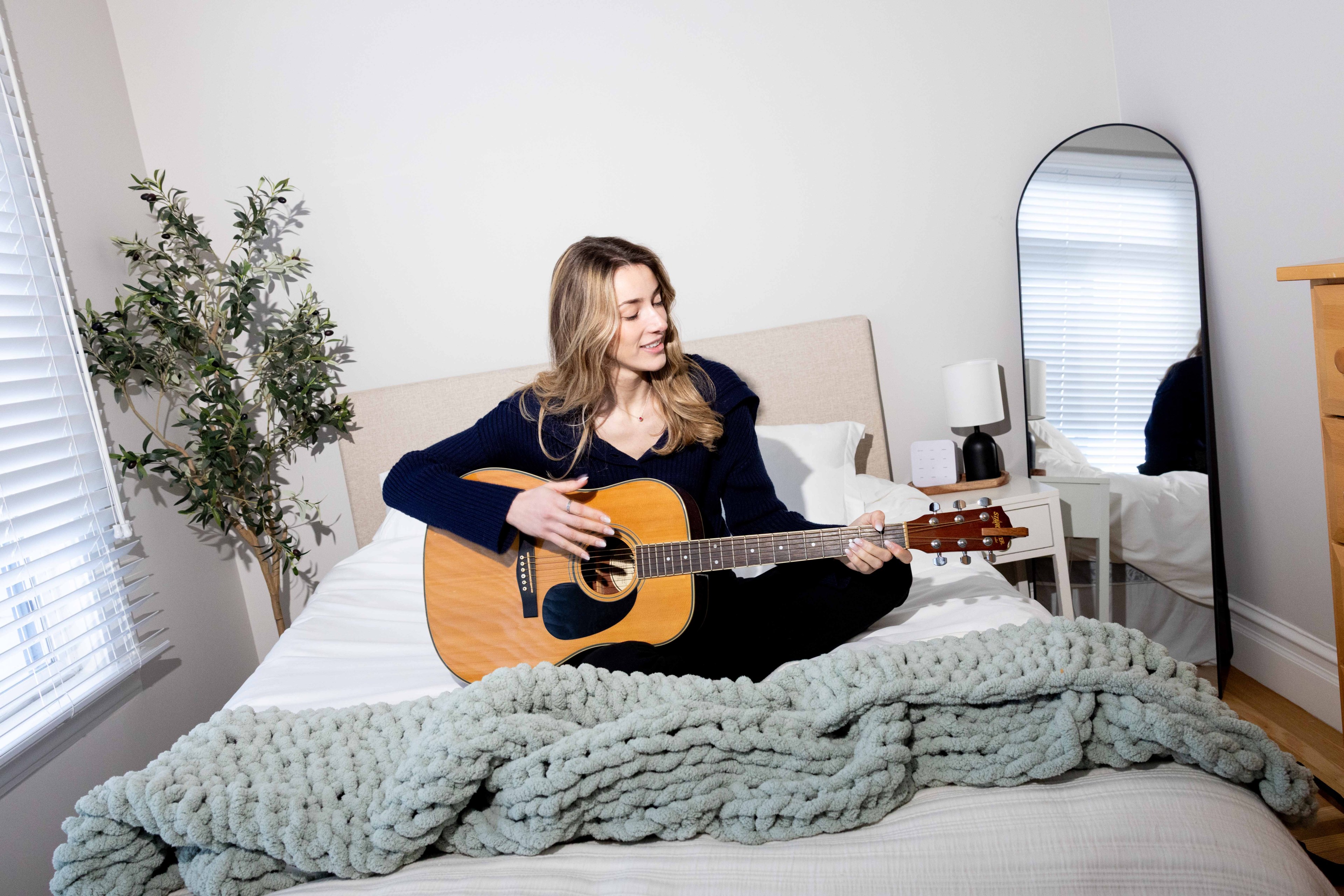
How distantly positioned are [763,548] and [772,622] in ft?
0.60

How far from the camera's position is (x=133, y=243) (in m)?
2.44

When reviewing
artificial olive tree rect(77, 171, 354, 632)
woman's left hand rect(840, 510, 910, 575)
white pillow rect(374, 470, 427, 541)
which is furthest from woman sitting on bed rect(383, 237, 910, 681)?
artificial olive tree rect(77, 171, 354, 632)

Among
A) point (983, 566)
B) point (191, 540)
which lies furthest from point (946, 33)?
point (191, 540)

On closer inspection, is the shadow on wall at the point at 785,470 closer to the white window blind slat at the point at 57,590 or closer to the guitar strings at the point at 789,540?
the guitar strings at the point at 789,540

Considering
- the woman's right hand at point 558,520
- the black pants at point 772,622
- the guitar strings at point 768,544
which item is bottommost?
the black pants at point 772,622

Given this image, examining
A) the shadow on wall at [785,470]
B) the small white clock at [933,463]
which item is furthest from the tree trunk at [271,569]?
the small white clock at [933,463]

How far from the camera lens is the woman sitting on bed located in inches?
57.9

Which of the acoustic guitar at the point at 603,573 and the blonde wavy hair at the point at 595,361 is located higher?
the blonde wavy hair at the point at 595,361

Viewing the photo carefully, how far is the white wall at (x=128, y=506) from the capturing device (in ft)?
6.83

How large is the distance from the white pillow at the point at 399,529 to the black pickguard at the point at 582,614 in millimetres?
953

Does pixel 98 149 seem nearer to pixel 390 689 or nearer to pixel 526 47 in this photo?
pixel 526 47

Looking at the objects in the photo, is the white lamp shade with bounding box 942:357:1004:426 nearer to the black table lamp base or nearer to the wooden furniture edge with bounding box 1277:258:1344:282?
the black table lamp base

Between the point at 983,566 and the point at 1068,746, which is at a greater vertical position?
the point at 1068,746

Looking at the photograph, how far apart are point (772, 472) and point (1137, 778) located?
57.7 inches
